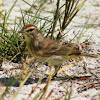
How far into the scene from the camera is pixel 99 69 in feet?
11.5

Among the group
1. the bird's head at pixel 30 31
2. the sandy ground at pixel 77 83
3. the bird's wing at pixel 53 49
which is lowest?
the sandy ground at pixel 77 83

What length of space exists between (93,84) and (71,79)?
1.22 ft

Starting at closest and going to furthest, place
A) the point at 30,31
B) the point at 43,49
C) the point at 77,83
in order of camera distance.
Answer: the point at 77,83 < the point at 30,31 < the point at 43,49

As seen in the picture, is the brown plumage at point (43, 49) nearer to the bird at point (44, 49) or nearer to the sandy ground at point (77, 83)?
the bird at point (44, 49)

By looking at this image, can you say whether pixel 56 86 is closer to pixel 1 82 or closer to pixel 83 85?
pixel 83 85

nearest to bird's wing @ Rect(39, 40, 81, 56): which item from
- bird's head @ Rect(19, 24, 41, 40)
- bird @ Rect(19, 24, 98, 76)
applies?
bird @ Rect(19, 24, 98, 76)

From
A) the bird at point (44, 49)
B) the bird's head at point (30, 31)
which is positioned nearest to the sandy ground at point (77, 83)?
the bird at point (44, 49)

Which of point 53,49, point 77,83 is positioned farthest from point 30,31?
point 77,83

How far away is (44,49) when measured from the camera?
11.5 ft

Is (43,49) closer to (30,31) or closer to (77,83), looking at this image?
(30,31)

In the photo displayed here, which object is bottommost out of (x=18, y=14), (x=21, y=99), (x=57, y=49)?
(x=21, y=99)

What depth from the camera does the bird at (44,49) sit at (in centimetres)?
332

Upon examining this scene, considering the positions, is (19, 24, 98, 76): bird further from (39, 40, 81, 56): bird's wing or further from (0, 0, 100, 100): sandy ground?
(0, 0, 100, 100): sandy ground

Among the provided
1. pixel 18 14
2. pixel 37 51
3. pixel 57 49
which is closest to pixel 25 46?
pixel 37 51
